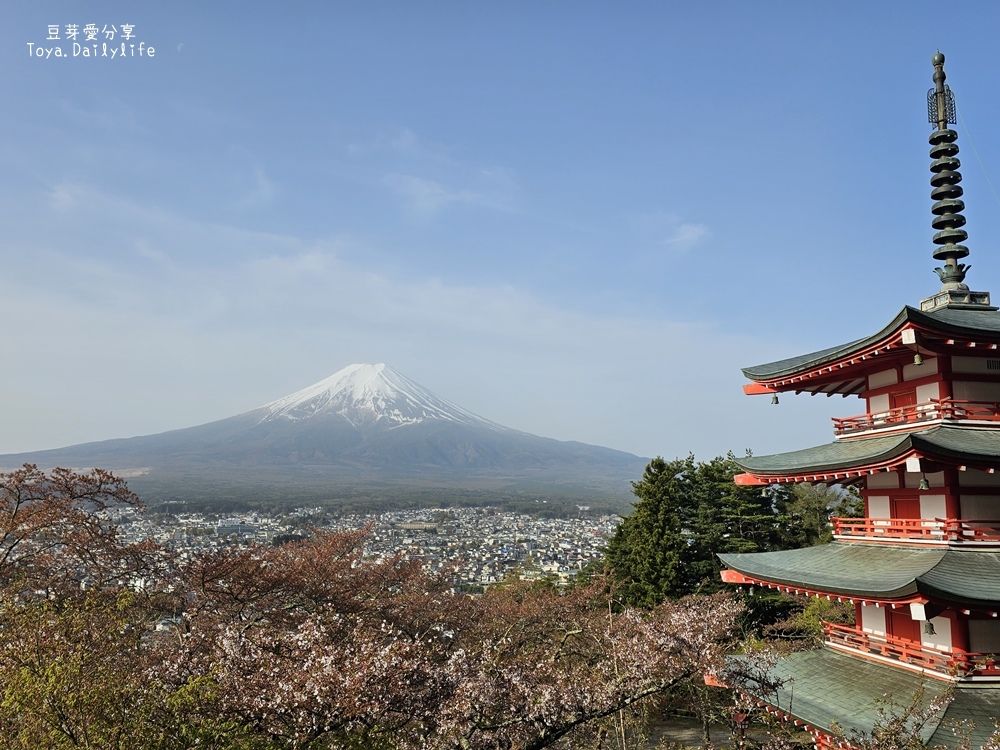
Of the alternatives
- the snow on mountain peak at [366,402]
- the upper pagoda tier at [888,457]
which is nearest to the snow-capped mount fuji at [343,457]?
the snow on mountain peak at [366,402]

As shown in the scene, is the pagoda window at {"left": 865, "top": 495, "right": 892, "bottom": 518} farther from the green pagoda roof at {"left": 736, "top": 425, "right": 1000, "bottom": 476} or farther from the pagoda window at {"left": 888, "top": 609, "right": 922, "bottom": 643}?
the pagoda window at {"left": 888, "top": 609, "right": 922, "bottom": 643}

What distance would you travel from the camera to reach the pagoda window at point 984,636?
7105mm

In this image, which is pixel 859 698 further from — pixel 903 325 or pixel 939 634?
pixel 903 325

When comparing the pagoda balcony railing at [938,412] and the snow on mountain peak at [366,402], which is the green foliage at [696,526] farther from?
the snow on mountain peak at [366,402]

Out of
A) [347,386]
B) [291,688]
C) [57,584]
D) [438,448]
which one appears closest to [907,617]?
[291,688]

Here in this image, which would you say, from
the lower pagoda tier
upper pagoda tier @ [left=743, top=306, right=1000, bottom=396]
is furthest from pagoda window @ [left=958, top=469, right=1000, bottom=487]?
the lower pagoda tier

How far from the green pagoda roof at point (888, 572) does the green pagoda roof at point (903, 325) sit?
93.9 inches

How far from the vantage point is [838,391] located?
32.3ft

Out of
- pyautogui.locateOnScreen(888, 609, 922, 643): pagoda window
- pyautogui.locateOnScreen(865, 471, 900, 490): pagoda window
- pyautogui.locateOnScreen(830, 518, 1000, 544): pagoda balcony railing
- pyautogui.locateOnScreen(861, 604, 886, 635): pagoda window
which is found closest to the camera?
pyautogui.locateOnScreen(830, 518, 1000, 544): pagoda balcony railing

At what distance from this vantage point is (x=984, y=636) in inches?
281

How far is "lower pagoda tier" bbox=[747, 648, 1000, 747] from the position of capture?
632 cm

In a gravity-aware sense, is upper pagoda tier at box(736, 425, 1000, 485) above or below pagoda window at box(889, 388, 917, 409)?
below

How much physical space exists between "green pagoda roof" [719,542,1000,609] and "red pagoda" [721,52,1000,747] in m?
0.02

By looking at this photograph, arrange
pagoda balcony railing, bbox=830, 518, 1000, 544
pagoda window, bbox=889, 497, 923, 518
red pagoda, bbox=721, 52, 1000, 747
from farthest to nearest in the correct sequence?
pagoda window, bbox=889, 497, 923, 518, pagoda balcony railing, bbox=830, 518, 1000, 544, red pagoda, bbox=721, 52, 1000, 747
